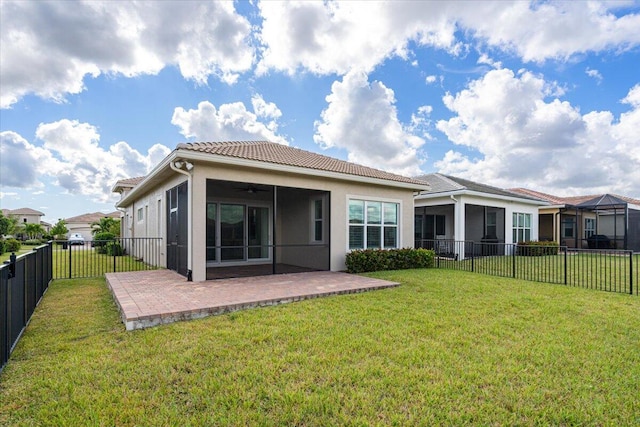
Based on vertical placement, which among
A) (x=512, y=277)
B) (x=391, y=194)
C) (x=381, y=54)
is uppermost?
(x=381, y=54)

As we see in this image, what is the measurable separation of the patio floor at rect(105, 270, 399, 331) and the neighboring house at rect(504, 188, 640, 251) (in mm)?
18549

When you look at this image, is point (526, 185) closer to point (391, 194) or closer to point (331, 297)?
point (391, 194)

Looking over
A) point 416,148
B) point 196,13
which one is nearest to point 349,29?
point 196,13

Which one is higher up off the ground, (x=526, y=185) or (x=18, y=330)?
(x=526, y=185)

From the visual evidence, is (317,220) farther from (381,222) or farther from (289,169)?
(289,169)

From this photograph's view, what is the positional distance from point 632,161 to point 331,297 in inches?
1057

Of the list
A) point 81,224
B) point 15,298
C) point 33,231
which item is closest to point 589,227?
point 15,298

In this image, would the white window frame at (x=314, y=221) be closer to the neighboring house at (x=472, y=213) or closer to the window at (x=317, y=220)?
the window at (x=317, y=220)

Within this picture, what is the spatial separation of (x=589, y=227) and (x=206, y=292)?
29486 mm

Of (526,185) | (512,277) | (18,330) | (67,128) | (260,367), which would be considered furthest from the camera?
(526,185)

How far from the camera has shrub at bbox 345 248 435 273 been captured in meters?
10.1

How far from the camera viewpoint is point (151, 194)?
13023mm

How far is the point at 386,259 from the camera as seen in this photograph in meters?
10.8

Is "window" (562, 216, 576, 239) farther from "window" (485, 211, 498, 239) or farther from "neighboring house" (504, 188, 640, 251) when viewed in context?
"window" (485, 211, 498, 239)
